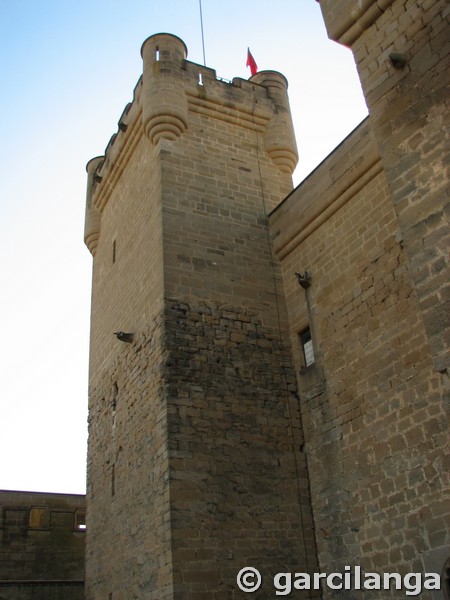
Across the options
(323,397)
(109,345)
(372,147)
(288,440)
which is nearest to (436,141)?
(372,147)

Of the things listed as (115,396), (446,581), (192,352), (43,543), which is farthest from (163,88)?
(43,543)

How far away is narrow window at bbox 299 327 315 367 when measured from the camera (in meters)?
8.85

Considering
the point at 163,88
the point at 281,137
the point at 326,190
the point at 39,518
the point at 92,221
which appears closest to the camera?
the point at 326,190

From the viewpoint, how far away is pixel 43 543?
1479 cm

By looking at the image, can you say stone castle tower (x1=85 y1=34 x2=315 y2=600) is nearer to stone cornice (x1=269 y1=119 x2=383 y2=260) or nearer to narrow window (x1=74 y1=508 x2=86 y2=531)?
stone cornice (x1=269 y1=119 x2=383 y2=260)

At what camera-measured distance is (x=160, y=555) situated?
7.26m

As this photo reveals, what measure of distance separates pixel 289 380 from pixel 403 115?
452 cm

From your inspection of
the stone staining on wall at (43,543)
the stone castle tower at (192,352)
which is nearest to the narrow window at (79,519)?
the stone staining on wall at (43,543)

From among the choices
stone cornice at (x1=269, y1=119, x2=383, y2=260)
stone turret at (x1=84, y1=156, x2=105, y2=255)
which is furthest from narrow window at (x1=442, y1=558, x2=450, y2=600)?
stone turret at (x1=84, y1=156, x2=105, y2=255)

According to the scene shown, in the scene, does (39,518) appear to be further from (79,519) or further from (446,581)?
(446,581)

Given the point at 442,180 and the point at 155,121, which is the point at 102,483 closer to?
the point at 155,121

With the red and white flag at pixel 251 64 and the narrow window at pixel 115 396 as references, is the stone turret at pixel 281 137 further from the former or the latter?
the narrow window at pixel 115 396

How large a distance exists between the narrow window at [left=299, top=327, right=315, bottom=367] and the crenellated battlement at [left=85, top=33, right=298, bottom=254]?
11.5 ft

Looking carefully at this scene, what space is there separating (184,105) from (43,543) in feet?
34.7
